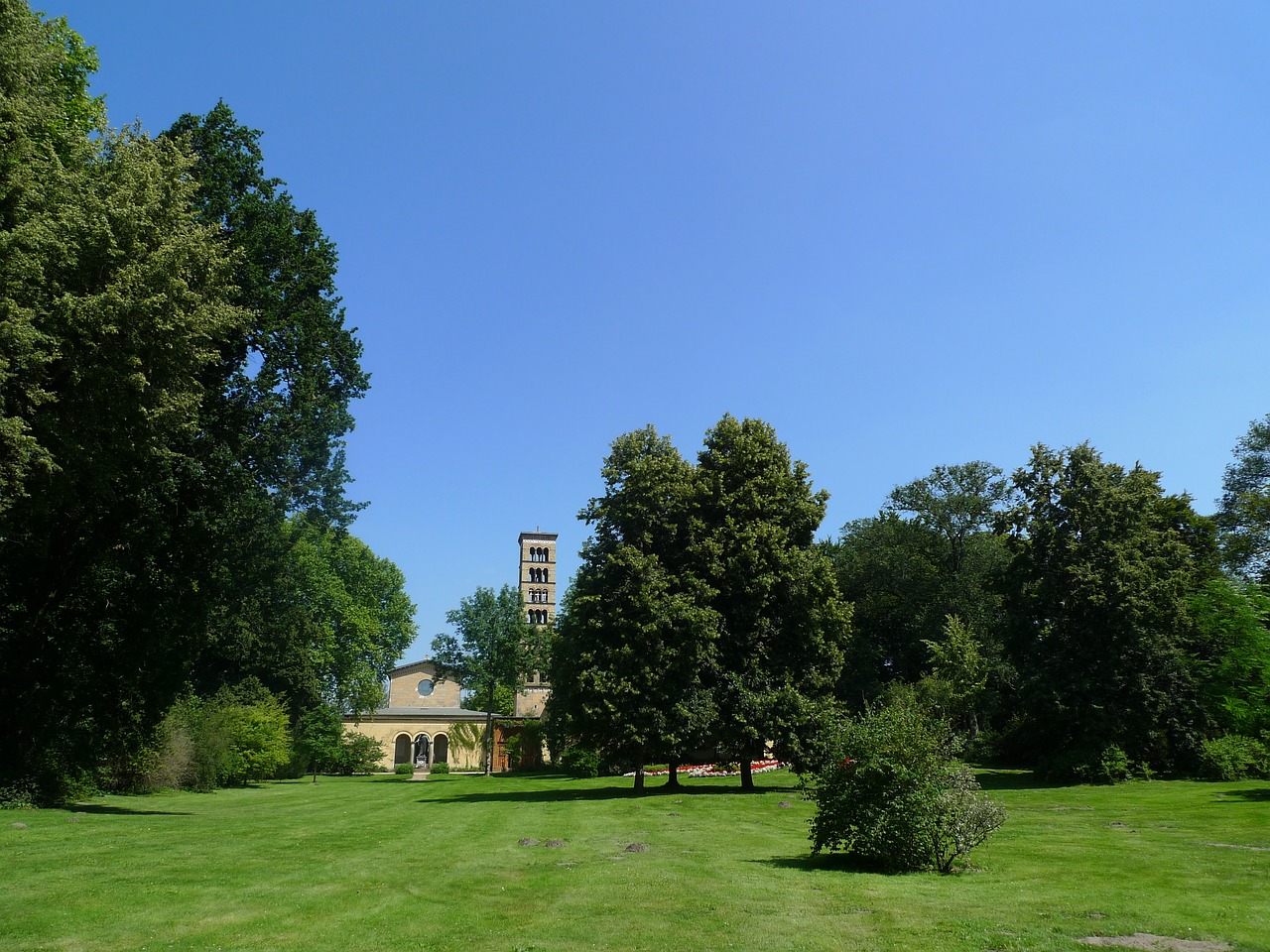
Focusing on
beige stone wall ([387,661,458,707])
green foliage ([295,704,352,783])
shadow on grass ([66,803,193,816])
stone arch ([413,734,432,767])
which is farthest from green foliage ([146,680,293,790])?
beige stone wall ([387,661,458,707])

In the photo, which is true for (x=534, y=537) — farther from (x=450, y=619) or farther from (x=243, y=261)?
(x=243, y=261)

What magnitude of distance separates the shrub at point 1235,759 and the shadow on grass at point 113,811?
3550 centimetres

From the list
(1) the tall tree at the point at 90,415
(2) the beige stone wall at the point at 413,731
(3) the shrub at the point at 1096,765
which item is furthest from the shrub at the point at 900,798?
(2) the beige stone wall at the point at 413,731

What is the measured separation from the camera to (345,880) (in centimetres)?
1260

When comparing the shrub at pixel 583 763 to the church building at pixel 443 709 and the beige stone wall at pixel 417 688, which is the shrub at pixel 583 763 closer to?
the church building at pixel 443 709

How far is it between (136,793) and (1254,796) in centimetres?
3822

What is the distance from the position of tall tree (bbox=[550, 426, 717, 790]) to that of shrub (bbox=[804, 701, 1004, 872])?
1556cm

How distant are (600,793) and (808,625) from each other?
10605mm

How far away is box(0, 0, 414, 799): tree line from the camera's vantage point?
16.4 meters

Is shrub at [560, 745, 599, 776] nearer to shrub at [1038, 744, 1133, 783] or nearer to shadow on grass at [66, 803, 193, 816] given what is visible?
shrub at [1038, 744, 1133, 783]

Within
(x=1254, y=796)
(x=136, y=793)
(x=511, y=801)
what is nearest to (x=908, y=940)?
(x=1254, y=796)

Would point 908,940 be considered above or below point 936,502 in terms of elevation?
below

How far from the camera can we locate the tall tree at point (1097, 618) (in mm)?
32438

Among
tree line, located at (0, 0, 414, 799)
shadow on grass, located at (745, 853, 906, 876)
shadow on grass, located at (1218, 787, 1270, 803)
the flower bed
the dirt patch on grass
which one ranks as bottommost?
the flower bed
